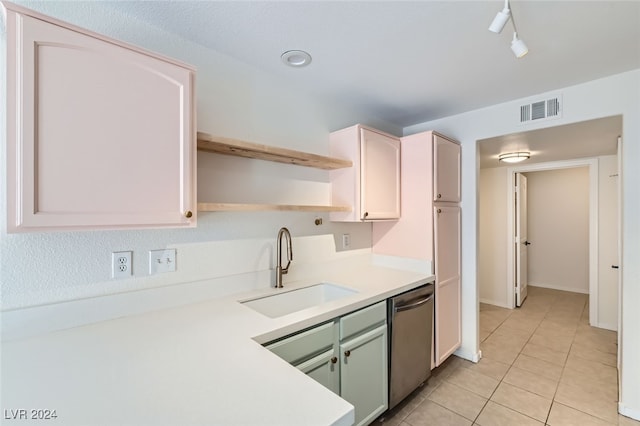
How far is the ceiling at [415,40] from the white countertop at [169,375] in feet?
4.79

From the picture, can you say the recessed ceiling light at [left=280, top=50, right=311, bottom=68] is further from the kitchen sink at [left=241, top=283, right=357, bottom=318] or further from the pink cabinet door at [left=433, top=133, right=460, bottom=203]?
the kitchen sink at [left=241, top=283, right=357, bottom=318]

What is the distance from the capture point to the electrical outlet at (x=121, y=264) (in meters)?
1.36

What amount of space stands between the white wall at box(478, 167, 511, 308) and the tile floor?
0.73 meters

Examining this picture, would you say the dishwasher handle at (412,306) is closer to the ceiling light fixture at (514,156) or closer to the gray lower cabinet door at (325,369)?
the gray lower cabinet door at (325,369)

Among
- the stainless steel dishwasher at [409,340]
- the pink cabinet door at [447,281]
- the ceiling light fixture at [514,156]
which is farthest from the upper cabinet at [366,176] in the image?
the ceiling light fixture at [514,156]

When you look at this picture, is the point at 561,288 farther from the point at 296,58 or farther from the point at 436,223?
the point at 296,58

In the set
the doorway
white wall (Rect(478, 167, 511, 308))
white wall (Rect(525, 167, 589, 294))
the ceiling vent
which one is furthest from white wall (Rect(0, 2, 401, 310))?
white wall (Rect(525, 167, 589, 294))

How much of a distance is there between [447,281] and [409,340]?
719 mm

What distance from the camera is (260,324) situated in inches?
51.1

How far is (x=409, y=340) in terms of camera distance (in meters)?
2.03

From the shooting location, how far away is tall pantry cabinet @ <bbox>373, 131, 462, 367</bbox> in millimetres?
2340

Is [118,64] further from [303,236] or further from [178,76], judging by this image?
[303,236]

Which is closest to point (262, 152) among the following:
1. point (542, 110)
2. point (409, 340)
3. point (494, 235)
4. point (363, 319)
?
point (363, 319)

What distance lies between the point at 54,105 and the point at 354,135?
166cm
